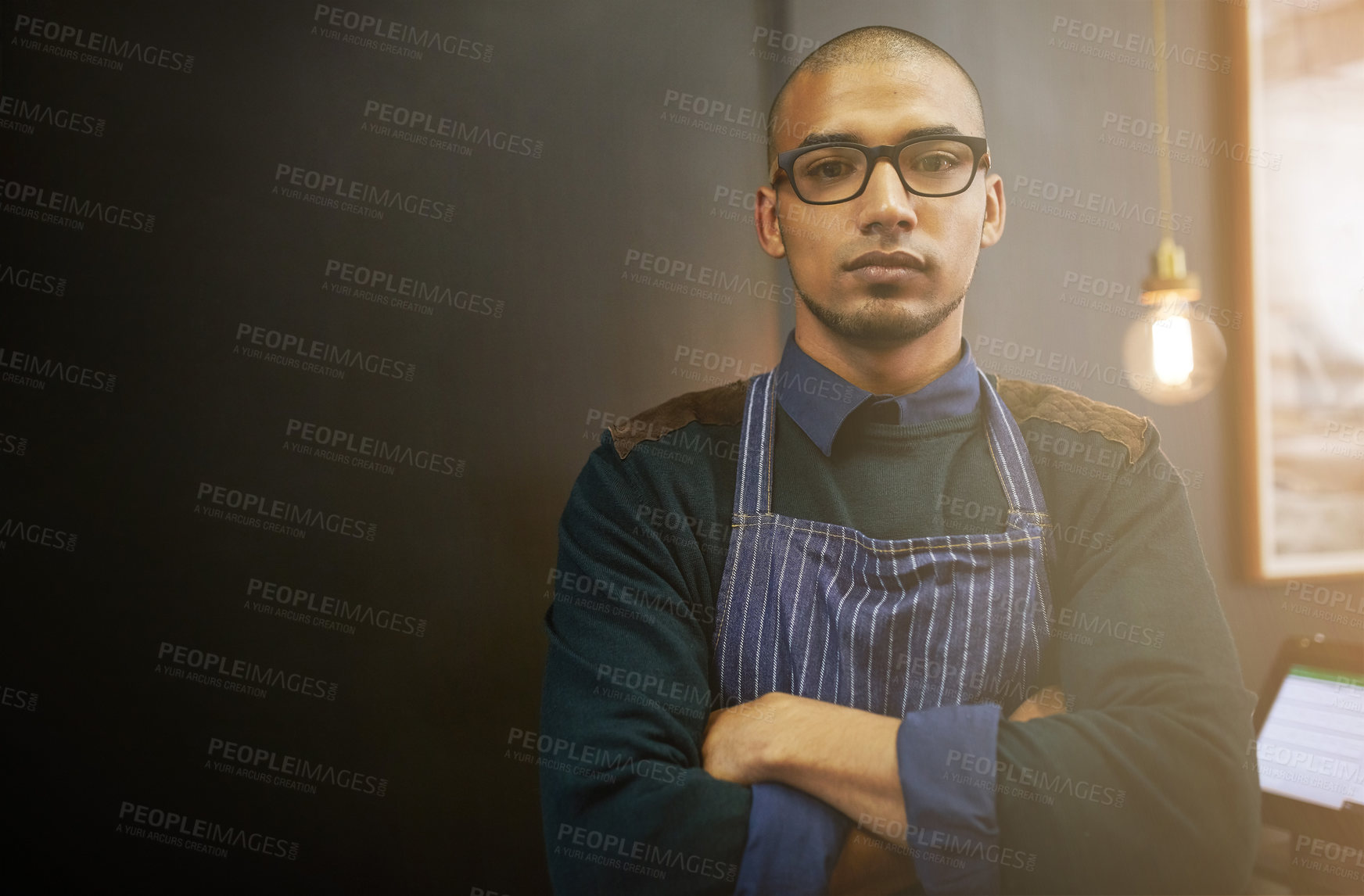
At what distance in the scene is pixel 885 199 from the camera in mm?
1290

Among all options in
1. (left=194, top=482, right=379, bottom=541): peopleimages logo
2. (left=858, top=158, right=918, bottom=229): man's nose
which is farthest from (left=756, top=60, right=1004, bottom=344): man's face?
(left=194, top=482, right=379, bottom=541): peopleimages logo

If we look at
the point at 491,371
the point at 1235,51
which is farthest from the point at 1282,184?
the point at 491,371

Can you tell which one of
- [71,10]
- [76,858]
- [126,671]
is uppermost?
[71,10]

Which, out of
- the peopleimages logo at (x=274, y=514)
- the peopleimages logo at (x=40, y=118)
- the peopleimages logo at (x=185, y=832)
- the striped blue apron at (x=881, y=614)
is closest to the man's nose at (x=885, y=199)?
the striped blue apron at (x=881, y=614)

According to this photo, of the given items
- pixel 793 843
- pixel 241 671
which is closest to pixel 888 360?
pixel 793 843

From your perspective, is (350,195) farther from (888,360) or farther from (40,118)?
(888,360)

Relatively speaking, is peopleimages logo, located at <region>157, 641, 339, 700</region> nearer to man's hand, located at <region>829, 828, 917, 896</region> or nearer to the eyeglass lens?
man's hand, located at <region>829, 828, 917, 896</region>

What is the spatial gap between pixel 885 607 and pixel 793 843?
1.08 ft

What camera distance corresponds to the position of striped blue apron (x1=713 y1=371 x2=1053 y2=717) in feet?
4.00

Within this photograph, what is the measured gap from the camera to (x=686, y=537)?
4.14 feet

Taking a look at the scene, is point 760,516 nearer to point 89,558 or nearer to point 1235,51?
point 89,558

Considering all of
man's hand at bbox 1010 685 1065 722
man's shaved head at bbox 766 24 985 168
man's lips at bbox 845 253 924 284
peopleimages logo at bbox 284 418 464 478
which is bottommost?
man's hand at bbox 1010 685 1065 722

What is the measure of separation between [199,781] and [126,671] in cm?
20

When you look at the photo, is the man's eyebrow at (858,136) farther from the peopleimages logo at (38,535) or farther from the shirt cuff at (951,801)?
the peopleimages logo at (38,535)
